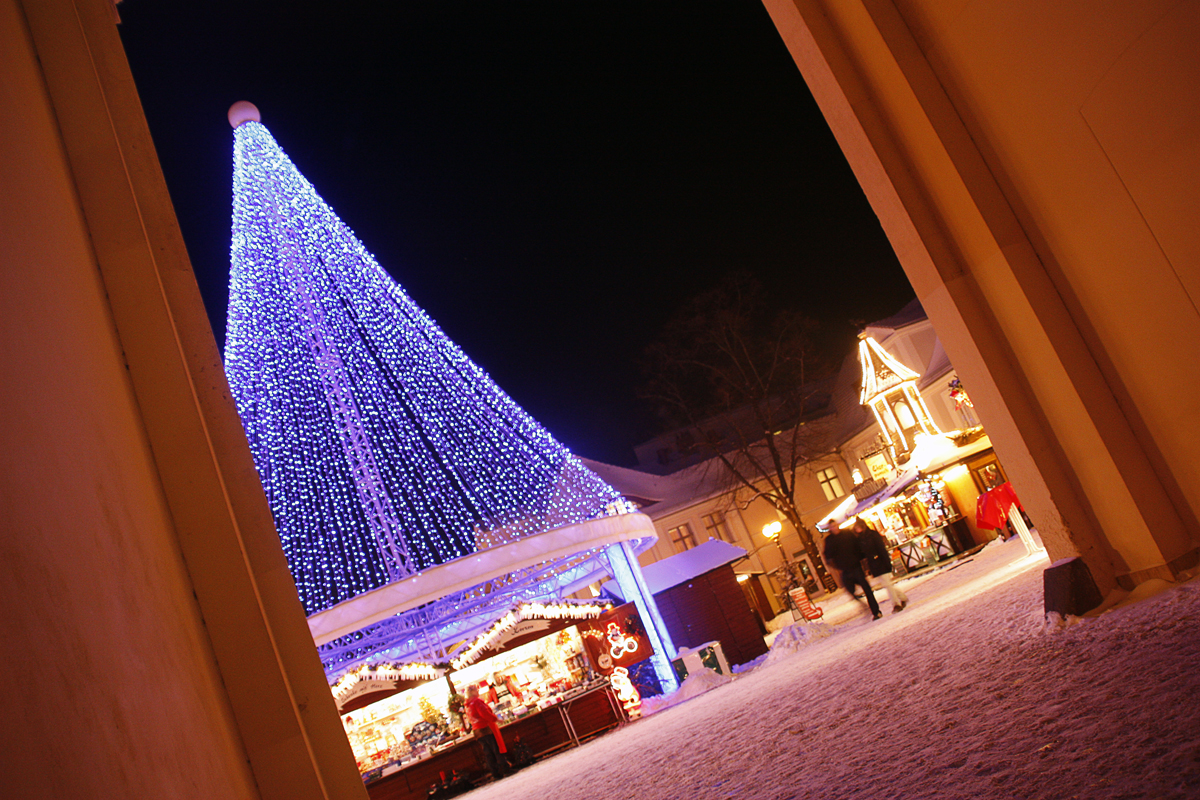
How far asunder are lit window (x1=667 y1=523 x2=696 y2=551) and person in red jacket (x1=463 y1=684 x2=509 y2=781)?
2600cm

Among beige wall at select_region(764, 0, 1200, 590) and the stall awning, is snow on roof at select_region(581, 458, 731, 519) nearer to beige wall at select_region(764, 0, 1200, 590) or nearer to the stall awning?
the stall awning

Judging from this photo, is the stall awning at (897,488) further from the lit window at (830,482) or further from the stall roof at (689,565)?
the lit window at (830,482)

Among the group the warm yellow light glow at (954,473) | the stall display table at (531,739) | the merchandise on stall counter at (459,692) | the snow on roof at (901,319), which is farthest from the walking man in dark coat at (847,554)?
the snow on roof at (901,319)

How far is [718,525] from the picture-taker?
3869 centimetres

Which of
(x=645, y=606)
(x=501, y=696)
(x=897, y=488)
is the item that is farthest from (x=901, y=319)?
(x=501, y=696)

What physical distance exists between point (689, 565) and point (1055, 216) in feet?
48.3

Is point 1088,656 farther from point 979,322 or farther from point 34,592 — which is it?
point 34,592

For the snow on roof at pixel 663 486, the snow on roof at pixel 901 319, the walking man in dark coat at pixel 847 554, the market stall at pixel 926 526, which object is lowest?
the market stall at pixel 926 526

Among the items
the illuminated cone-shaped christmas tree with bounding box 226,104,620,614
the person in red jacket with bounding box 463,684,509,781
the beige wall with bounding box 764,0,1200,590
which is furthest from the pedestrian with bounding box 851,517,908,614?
the beige wall with bounding box 764,0,1200,590

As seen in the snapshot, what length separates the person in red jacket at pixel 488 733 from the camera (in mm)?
12719

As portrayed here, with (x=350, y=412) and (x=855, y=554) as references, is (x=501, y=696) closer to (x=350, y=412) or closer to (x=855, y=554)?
(x=350, y=412)

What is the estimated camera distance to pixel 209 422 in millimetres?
3596

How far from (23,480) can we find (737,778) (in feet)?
12.4

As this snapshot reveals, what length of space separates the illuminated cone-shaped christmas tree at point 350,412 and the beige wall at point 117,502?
9.61 metres
